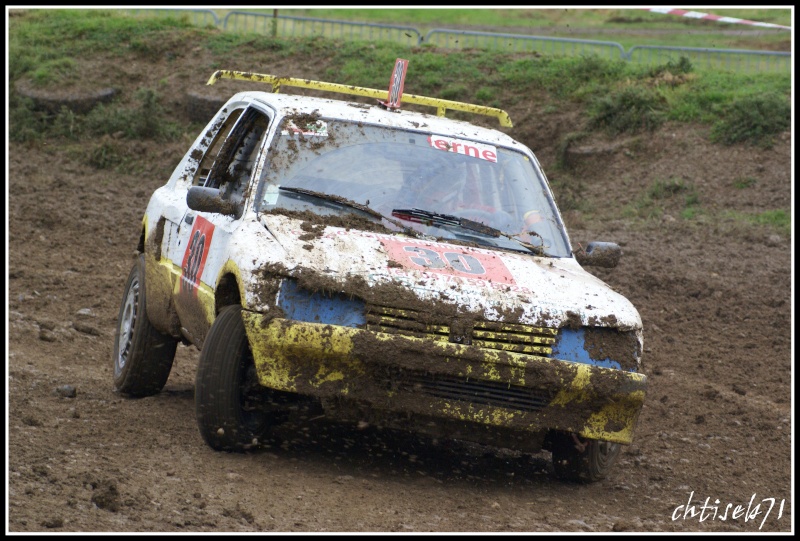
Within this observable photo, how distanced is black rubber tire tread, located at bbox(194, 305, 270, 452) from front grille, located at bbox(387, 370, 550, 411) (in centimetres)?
73

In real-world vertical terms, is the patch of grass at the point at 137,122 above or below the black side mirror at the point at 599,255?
below

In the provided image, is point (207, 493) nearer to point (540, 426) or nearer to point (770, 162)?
point (540, 426)

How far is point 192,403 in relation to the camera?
23.7 ft

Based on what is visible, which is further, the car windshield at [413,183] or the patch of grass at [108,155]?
the patch of grass at [108,155]

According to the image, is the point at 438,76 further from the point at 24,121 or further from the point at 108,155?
the point at 24,121

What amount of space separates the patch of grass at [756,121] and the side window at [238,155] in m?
10.8

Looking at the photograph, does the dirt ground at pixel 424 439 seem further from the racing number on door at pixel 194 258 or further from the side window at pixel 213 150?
the side window at pixel 213 150

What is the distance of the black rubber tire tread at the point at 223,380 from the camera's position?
534 centimetres

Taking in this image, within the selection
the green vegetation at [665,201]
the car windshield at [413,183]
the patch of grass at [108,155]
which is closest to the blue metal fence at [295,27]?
the patch of grass at [108,155]

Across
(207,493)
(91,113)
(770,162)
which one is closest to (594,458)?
(207,493)

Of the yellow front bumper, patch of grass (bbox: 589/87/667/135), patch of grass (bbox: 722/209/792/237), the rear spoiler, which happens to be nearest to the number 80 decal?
the yellow front bumper

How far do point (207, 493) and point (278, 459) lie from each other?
78cm

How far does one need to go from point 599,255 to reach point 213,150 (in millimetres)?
2546

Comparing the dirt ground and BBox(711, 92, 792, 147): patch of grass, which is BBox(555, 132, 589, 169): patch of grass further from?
BBox(711, 92, 792, 147): patch of grass
